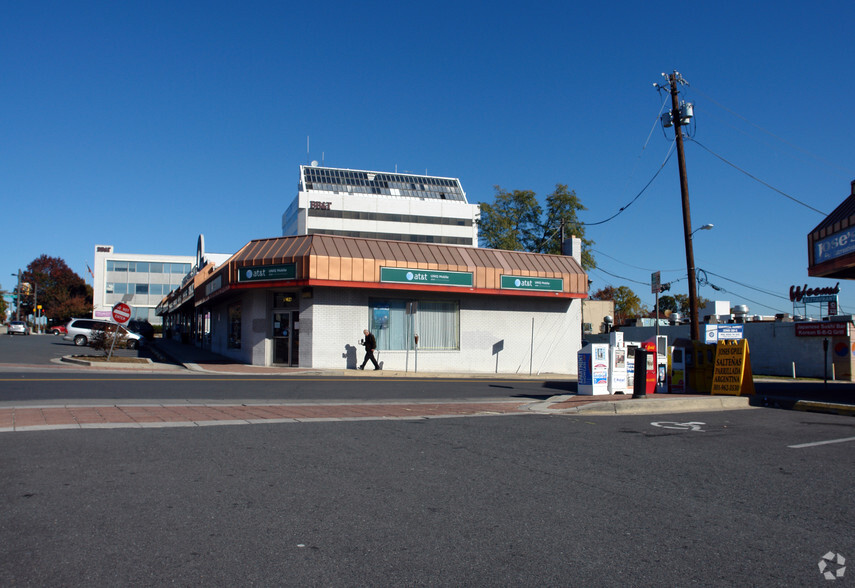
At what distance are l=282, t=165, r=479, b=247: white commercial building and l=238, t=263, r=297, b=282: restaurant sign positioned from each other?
58.2 m

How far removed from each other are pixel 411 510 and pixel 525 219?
55889 mm

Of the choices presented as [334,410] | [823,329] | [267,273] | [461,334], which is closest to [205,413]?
[334,410]

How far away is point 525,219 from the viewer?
2354 inches

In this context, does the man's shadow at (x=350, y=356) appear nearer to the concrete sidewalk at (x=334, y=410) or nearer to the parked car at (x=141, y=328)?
the concrete sidewalk at (x=334, y=410)

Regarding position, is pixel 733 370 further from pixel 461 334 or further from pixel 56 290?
pixel 56 290

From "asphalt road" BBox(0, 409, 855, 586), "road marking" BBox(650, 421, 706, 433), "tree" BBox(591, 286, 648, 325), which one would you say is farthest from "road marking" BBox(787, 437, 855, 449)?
"tree" BBox(591, 286, 648, 325)

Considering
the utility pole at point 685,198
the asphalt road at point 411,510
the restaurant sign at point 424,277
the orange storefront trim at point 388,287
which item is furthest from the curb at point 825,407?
the restaurant sign at point 424,277

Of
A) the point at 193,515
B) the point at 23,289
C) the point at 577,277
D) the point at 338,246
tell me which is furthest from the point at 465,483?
Answer: the point at 23,289

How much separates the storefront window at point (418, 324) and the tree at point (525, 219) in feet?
102

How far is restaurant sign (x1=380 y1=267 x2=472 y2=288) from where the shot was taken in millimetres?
25359

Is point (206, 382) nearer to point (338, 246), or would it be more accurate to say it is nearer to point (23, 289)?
point (338, 246)

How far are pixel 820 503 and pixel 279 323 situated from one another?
22207 mm

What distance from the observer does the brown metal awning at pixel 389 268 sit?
24.3m

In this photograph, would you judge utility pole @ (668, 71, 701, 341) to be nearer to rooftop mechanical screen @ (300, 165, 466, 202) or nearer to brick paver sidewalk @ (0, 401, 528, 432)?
brick paver sidewalk @ (0, 401, 528, 432)
